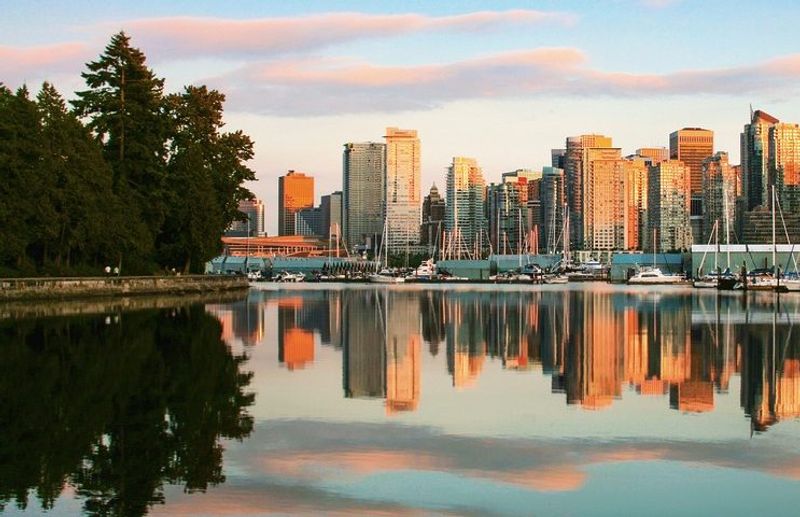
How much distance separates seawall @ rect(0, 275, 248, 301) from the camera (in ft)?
211

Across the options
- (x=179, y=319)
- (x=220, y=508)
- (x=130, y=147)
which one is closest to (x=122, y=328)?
(x=179, y=319)

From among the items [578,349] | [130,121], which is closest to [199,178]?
[130,121]

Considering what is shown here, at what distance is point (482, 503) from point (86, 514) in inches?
164

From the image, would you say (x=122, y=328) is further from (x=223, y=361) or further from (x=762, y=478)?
(x=762, y=478)

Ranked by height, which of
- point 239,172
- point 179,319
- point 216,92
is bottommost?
point 179,319

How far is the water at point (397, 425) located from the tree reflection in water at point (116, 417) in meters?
0.05

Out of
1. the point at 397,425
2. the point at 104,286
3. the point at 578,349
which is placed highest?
the point at 104,286

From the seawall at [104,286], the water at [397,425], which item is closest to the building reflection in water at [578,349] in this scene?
the water at [397,425]

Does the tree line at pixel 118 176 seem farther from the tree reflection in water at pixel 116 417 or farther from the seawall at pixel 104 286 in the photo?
the tree reflection in water at pixel 116 417

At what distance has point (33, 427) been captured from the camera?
17.3 metres

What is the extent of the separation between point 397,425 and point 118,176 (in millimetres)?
67120

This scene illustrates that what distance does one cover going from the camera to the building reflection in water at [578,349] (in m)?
22.7

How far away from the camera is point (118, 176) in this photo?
81.6m

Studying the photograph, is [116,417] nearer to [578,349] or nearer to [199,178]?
[578,349]
